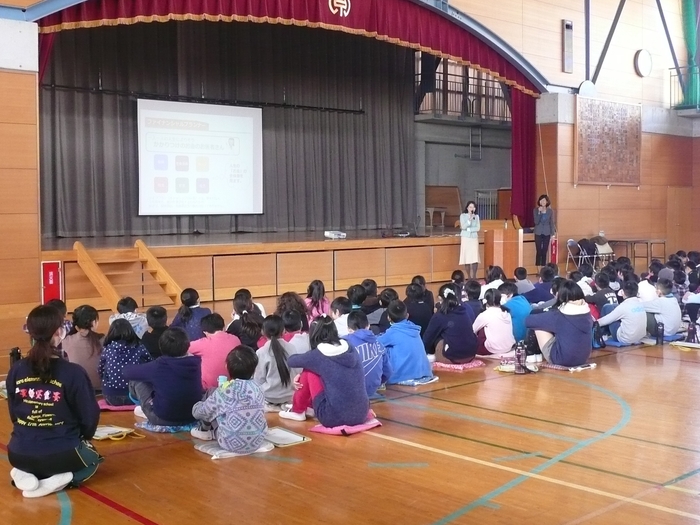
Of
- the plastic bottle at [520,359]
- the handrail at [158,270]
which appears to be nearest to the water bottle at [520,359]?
the plastic bottle at [520,359]

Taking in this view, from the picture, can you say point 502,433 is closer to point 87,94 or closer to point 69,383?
point 69,383

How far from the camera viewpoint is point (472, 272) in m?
12.7

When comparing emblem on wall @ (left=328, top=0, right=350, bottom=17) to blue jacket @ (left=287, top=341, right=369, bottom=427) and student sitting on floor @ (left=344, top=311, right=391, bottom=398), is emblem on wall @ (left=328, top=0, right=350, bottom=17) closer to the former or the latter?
student sitting on floor @ (left=344, top=311, right=391, bottom=398)

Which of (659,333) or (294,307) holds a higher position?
(294,307)

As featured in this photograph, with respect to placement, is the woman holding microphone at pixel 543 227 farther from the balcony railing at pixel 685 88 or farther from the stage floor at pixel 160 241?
the balcony railing at pixel 685 88

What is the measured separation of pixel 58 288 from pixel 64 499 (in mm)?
4931

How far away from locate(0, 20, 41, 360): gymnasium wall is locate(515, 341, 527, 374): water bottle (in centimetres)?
474

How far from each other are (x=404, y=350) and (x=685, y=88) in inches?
497

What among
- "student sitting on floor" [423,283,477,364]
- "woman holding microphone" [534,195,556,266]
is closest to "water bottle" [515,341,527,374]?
"student sitting on floor" [423,283,477,364]

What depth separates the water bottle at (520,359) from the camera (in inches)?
284

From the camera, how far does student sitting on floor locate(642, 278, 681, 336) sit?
28.3ft

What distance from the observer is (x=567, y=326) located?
281 inches

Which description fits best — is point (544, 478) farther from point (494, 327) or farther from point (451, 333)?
point (494, 327)

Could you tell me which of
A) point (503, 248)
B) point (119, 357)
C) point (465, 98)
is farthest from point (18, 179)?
point (465, 98)
